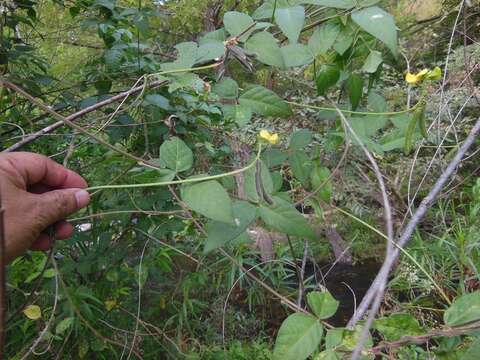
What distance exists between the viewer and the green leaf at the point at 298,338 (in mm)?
508

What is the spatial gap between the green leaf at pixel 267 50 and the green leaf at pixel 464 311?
425 millimetres

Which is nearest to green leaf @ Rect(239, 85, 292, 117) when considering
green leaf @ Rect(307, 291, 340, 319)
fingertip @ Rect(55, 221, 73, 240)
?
green leaf @ Rect(307, 291, 340, 319)

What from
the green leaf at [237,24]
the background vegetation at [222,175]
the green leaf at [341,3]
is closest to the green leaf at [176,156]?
the background vegetation at [222,175]

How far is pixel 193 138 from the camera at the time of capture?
138 cm

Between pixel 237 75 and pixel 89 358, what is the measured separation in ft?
6.26

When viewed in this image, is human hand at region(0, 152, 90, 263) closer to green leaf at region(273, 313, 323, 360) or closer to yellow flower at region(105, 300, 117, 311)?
green leaf at region(273, 313, 323, 360)

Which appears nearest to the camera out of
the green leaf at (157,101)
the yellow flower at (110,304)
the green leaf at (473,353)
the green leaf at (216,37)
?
the green leaf at (473,353)

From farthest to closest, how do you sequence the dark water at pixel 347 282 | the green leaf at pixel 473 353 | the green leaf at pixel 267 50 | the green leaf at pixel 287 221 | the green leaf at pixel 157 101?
the dark water at pixel 347 282 → the green leaf at pixel 157 101 → the green leaf at pixel 267 50 → the green leaf at pixel 287 221 → the green leaf at pixel 473 353

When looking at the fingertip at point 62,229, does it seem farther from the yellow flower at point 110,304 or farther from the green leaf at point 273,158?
the yellow flower at point 110,304

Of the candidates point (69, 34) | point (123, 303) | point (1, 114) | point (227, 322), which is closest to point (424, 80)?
point (1, 114)

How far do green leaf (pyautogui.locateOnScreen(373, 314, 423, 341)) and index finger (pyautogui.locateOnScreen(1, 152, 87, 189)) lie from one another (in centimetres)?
68

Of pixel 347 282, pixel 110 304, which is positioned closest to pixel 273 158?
pixel 110 304

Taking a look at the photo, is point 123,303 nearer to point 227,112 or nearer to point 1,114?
point 1,114

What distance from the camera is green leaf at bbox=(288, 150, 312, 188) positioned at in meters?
0.82
